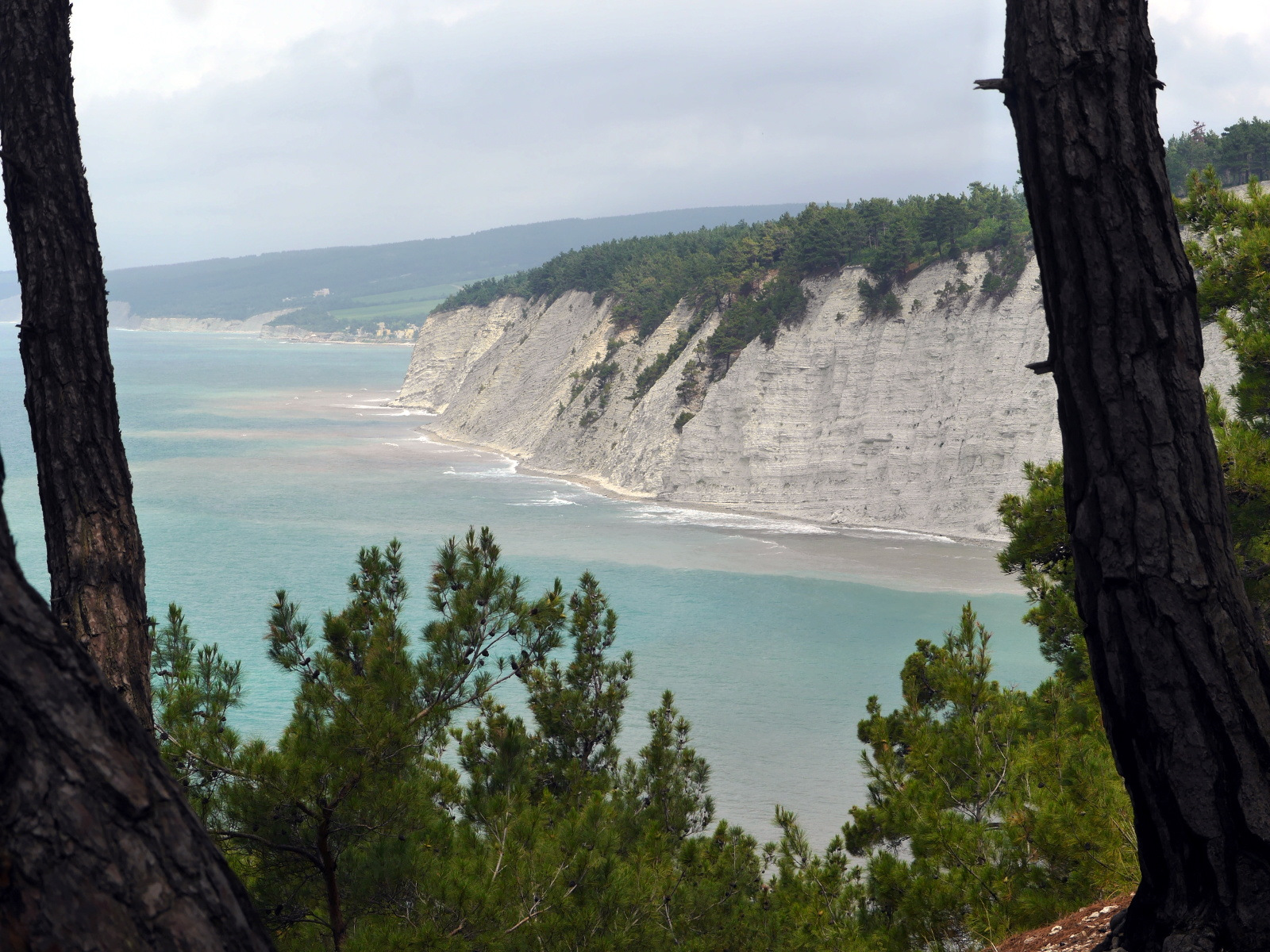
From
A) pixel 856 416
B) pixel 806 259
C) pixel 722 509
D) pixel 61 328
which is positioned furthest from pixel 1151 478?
pixel 806 259

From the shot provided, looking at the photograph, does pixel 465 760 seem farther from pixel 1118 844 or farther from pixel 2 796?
pixel 2 796

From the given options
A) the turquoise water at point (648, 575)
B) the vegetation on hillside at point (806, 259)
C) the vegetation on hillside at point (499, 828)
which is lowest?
the turquoise water at point (648, 575)

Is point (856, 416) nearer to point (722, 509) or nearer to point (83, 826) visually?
point (722, 509)

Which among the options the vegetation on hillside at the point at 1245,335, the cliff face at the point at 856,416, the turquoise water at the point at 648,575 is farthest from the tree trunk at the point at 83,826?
the cliff face at the point at 856,416

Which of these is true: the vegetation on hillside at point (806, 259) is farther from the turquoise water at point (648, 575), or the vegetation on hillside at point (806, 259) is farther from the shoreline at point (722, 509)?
the turquoise water at point (648, 575)

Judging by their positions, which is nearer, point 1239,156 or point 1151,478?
point 1151,478

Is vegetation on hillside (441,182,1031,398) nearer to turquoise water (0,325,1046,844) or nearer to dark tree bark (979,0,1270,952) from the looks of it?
turquoise water (0,325,1046,844)

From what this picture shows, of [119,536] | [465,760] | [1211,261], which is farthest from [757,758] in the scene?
[119,536]

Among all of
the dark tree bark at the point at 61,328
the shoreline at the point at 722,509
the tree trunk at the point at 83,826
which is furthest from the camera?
the shoreline at the point at 722,509
